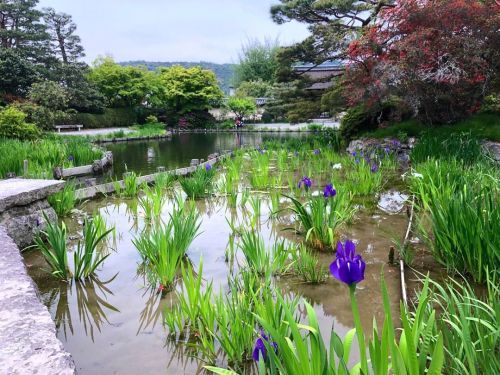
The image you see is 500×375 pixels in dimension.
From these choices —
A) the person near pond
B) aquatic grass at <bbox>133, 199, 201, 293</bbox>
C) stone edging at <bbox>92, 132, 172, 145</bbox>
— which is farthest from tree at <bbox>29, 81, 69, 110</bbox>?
aquatic grass at <bbox>133, 199, 201, 293</bbox>

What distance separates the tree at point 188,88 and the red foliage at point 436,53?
24002mm

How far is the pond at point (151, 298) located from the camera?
2.18 meters

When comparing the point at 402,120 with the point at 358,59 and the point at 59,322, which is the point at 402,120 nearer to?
the point at 358,59

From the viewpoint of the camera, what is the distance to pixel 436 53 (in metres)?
8.07

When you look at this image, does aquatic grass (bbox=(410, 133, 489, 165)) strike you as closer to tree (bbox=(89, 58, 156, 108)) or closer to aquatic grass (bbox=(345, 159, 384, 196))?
aquatic grass (bbox=(345, 159, 384, 196))

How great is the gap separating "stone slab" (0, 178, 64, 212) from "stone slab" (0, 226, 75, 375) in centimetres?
168

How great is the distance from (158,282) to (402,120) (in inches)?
391

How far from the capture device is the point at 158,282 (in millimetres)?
3082

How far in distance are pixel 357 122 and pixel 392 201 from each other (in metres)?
7.09

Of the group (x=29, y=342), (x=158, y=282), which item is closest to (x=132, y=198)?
(x=158, y=282)

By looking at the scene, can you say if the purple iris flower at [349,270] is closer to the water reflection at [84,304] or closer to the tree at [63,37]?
the water reflection at [84,304]

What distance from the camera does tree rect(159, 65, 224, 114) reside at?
3238 centimetres

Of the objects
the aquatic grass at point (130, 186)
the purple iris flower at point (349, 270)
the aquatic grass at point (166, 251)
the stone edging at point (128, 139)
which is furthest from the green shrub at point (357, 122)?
the stone edging at point (128, 139)

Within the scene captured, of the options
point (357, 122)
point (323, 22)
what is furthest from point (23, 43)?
point (357, 122)
